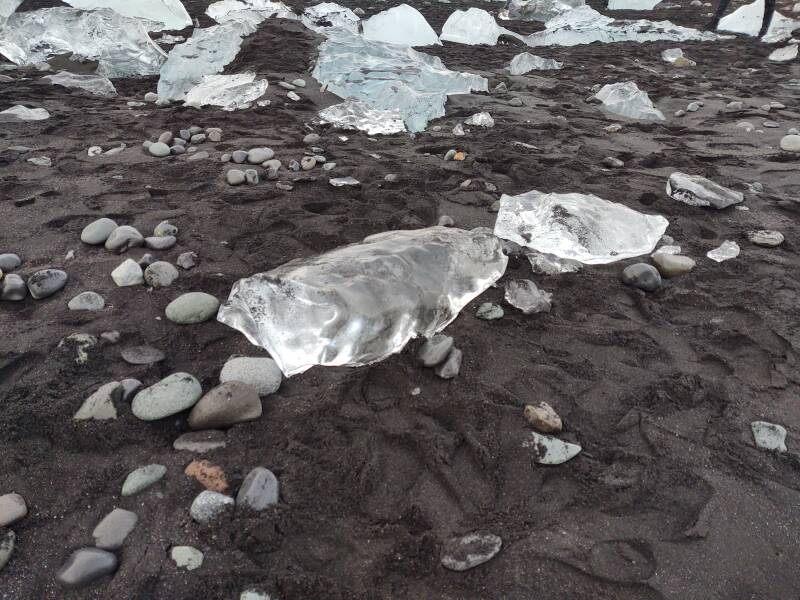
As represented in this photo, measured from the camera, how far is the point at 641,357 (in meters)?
1.79

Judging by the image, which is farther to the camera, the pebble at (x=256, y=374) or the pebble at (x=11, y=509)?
the pebble at (x=256, y=374)

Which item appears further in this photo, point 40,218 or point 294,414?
point 40,218

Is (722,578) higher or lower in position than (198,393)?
lower

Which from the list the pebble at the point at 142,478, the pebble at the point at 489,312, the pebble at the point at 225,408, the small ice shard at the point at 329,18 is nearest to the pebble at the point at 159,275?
the pebble at the point at 225,408

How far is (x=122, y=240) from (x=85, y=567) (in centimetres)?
154

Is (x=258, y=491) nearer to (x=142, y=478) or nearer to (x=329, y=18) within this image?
(x=142, y=478)

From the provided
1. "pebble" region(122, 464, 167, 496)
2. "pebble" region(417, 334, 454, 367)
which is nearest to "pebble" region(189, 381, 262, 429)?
"pebble" region(122, 464, 167, 496)

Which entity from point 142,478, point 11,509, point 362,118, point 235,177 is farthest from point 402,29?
point 11,509

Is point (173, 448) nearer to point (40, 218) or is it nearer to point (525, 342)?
point (525, 342)

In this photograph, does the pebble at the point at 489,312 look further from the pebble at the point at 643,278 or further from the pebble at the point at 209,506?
the pebble at the point at 209,506

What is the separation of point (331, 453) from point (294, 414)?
0.19 metres

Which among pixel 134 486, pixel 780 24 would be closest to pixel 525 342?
pixel 134 486

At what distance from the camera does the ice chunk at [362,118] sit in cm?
396

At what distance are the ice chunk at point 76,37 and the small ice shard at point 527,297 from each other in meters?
5.64
